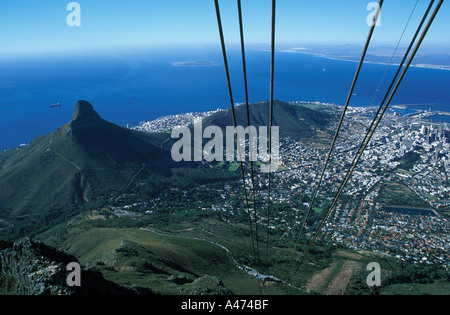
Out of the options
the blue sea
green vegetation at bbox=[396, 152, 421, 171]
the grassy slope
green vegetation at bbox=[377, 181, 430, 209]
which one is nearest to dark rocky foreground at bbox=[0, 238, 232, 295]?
the grassy slope

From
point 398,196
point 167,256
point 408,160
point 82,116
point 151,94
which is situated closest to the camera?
point 167,256

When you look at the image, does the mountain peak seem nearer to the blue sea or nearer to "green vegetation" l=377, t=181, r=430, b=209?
the blue sea

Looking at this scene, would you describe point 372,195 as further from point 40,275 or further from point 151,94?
point 151,94

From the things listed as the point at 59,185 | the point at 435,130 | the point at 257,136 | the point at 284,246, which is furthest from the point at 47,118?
the point at 435,130

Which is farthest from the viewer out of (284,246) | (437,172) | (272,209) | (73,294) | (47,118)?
(47,118)

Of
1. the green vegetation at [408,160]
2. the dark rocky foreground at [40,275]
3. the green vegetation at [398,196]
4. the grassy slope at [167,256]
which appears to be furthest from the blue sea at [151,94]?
the dark rocky foreground at [40,275]

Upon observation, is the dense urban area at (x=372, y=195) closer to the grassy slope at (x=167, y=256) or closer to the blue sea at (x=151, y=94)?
the grassy slope at (x=167, y=256)

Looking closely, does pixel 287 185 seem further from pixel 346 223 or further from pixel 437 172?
pixel 437 172

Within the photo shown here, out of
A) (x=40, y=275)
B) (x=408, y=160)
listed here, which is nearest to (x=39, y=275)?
(x=40, y=275)
